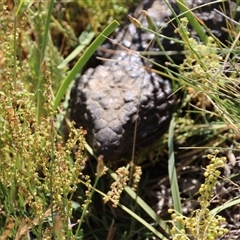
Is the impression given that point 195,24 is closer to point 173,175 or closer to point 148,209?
point 173,175

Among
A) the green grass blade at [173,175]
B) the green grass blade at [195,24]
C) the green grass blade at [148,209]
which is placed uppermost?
the green grass blade at [195,24]

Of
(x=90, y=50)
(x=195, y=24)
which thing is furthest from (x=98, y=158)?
(x=195, y=24)

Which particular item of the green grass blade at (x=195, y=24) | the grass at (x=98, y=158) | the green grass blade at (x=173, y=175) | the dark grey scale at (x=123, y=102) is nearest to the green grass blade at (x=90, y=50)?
the grass at (x=98, y=158)

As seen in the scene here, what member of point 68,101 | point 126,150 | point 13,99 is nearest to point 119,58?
point 68,101

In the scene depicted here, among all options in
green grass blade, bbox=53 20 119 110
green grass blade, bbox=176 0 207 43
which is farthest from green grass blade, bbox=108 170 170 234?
green grass blade, bbox=176 0 207 43

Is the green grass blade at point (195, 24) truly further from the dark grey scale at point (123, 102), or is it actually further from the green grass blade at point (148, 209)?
the green grass blade at point (148, 209)
